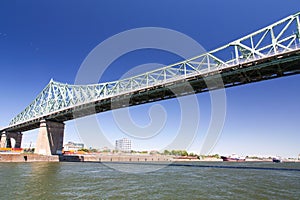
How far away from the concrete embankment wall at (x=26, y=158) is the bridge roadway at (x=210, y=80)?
1032cm

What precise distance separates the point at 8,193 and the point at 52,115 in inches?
1665

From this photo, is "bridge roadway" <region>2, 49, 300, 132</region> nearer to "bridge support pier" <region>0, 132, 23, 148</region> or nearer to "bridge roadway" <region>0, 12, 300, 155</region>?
"bridge roadway" <region>0, 12, 300, 155</region>

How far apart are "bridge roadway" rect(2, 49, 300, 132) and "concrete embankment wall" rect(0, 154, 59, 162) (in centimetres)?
1032

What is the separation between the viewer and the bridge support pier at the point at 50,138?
47.8 metres

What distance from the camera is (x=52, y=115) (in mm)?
51031

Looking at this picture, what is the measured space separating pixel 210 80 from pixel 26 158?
120 feet

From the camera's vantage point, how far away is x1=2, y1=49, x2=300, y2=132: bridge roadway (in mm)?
23547

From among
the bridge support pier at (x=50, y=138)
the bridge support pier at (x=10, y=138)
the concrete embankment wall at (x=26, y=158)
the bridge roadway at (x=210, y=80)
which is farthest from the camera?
the bridge support pier at (x=10, y=138)

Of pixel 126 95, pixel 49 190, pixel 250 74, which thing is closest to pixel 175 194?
pixel 49 190

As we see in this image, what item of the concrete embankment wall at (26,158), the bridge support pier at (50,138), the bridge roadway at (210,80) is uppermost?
the bridge roadway at (210,80)

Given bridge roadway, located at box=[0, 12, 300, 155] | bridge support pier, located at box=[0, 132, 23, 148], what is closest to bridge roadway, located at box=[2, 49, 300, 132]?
bridge roadway, located at box=[0, 12, 300, 155]

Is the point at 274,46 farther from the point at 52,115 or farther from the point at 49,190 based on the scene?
the point at 52,115

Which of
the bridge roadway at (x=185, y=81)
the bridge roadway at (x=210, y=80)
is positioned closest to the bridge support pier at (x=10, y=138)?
the bridge roadway at (x=185, y=81)

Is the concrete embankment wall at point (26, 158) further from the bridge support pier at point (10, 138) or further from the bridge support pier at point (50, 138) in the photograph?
the bridge support pier at point (10, 138)
